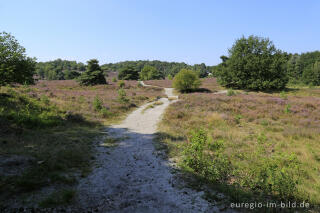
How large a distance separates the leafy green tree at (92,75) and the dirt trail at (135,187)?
4195 cm

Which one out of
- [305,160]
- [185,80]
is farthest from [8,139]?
[185,80]

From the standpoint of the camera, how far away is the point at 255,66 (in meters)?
44.7

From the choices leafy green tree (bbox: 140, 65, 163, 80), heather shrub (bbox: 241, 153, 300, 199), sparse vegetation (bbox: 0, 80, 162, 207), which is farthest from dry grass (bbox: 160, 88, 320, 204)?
leafy green tree (bbox: 140, 65, 163, 80)

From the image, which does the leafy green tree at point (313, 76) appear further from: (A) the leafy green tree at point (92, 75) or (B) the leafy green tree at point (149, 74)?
(A) the leafy green tree at point (92, 75)

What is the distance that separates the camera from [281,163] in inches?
293

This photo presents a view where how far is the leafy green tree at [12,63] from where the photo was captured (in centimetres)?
1213

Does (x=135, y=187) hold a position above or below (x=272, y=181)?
below

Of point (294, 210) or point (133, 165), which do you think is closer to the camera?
point (294, 210)

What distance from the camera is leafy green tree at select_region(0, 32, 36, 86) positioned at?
1213cm

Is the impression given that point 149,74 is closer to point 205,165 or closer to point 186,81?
point 186,81

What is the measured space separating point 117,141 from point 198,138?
5253 millimetres

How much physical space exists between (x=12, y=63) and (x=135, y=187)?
14.0m

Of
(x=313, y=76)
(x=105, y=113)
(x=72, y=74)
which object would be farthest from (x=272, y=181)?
(x=313, y=76)

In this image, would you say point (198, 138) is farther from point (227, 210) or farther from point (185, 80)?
point (185, 80)
